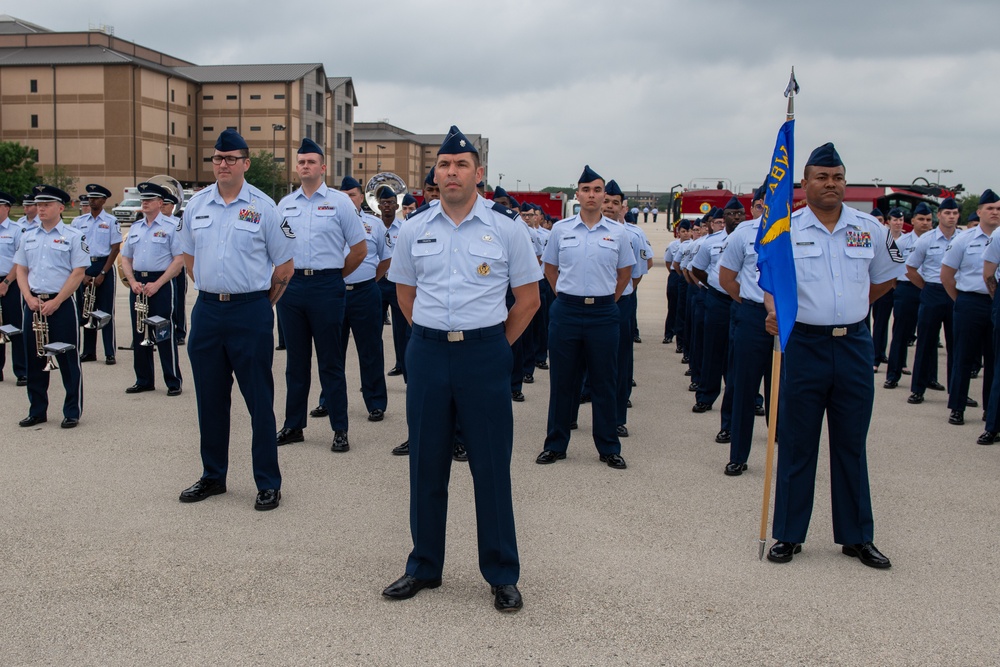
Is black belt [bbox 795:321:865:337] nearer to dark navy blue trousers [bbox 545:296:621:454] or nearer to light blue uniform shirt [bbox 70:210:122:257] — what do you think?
dark navy blue trousers [bbox 545:296:621:454]

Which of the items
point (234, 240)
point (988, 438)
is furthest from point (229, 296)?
point (988, 438)

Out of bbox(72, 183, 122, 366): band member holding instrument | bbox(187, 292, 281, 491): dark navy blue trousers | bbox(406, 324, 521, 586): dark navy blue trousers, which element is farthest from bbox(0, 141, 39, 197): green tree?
bbox(406, 324, 521, 586): dark navy blue trousers

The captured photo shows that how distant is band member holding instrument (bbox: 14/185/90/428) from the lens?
8.15 metres

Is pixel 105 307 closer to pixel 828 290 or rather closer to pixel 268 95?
pixel 828 290

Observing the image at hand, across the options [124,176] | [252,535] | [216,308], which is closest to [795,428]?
[252,535]

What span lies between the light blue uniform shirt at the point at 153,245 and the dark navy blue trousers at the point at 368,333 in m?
2.75

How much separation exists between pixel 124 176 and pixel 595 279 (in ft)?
253

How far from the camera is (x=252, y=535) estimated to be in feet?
17.6

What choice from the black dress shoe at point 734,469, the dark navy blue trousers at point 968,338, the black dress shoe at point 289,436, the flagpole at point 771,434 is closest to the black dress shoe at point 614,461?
the black dress shoe at point 734,469

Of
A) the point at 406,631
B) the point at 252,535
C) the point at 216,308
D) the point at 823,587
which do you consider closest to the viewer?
the point at 406,631

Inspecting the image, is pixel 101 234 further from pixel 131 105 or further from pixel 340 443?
pixel 131 105

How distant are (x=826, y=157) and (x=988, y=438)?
448cm

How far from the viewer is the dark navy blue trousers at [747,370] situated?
22.7 feet

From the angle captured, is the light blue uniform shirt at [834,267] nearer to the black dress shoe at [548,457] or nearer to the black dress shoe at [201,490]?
the black dress shoe at [548,457]
